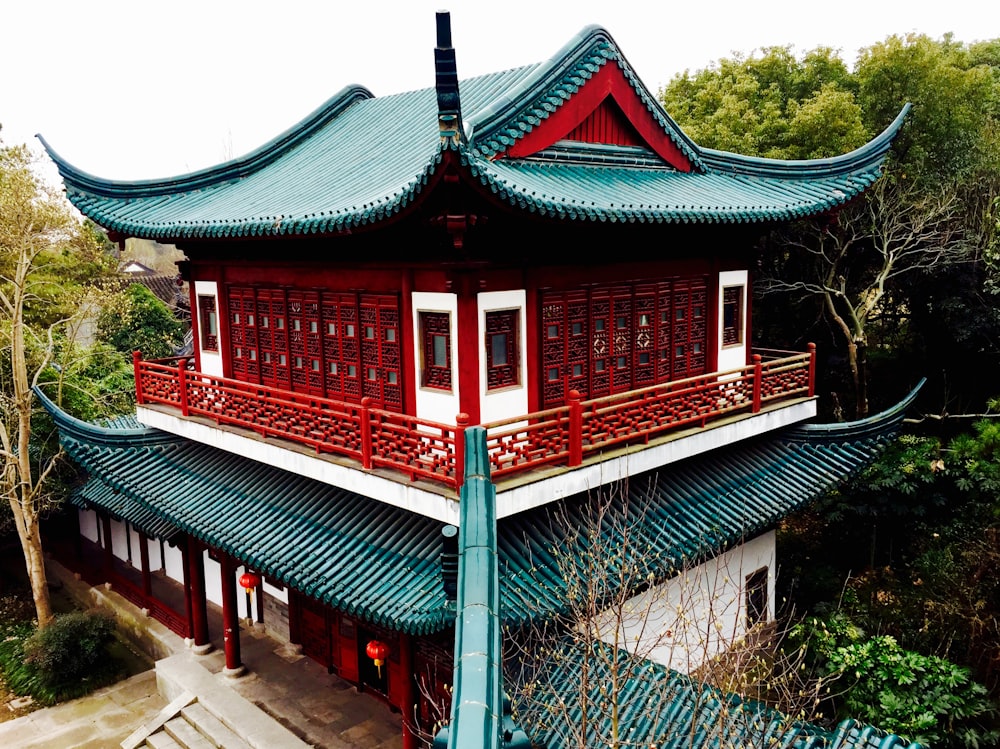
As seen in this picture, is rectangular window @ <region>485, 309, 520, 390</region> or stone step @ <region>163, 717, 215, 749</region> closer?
rectangular window @ <region>485, 309, 520, 390</region>

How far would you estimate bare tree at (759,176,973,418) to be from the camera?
17.5m

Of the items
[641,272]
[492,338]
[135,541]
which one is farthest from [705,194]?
[135,541]

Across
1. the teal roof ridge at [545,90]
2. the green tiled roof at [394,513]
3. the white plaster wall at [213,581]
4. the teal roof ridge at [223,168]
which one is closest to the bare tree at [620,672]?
the green tiled roof at [394,513]

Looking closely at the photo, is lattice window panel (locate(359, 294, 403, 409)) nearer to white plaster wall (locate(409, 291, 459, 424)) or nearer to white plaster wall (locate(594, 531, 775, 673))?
white plaster wall (locate(409, 291, 459, 424))

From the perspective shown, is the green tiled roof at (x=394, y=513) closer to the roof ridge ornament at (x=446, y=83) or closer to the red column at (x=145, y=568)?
the red column at (x=145, y=568)

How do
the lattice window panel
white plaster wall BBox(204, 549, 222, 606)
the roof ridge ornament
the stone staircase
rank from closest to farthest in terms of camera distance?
the roof ridge ornament < the lattice window panel < the stone staircase < white plaster wall BBox(204, 549, 222, 606)

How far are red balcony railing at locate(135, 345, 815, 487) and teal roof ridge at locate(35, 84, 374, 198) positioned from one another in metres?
2.87

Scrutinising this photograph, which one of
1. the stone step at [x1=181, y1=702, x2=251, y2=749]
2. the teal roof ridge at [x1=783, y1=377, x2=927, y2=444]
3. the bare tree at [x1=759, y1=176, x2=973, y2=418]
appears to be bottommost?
the stone step at [x1=181, y1=702, x2=251, y2=749]

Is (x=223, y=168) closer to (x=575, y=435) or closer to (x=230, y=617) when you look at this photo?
(x=230, y=617)

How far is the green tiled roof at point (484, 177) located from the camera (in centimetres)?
880

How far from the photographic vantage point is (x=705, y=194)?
10.9m

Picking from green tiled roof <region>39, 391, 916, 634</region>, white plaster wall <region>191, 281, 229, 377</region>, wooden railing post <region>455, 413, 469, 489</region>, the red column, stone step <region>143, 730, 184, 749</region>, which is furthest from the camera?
the red column

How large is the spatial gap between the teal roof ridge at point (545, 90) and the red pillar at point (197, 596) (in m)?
8.67

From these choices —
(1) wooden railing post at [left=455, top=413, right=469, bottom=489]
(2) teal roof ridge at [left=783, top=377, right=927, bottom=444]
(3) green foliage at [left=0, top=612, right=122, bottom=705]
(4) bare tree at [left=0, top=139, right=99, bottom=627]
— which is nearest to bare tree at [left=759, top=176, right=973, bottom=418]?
(2) teal roof ridge at [left=783, top=377, right=927, bottom=444]
